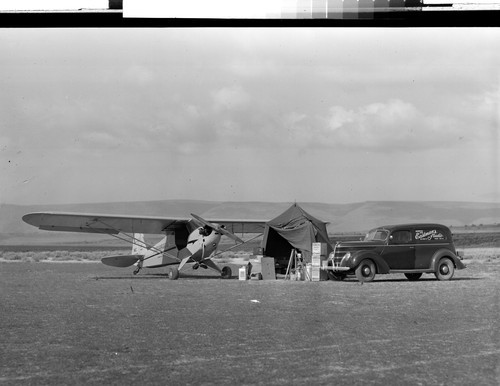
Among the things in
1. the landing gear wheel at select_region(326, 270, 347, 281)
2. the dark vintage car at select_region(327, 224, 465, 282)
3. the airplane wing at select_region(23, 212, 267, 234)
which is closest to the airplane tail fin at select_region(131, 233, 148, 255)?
the airplane wing at select_region(23, 212, 267, 234)

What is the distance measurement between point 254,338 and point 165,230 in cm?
1481

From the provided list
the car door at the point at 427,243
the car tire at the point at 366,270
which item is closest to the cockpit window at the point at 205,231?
the car tire at the point at 366,270

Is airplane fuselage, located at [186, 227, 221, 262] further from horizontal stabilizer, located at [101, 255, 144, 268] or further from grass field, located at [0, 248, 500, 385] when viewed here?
grass field, located at [0, 248, 500, 385]

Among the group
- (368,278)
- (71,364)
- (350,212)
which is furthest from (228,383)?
(350,212)

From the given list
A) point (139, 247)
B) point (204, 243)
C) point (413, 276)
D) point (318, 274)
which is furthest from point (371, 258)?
point (139, 247)

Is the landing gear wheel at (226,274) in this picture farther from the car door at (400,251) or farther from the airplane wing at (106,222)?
the car door at (400,251)

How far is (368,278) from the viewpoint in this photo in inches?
669

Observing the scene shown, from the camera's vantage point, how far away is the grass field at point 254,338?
5809 mm

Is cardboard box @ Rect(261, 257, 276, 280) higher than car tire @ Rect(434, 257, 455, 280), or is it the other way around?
car tire @ Rect(434, 257, 455, 280)

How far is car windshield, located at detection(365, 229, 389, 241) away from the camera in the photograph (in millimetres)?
17594

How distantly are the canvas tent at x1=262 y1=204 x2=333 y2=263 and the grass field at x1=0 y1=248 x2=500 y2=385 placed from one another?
5.40 meters

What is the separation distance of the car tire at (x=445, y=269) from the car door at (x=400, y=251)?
692 millimetres

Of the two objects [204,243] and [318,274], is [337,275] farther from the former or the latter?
[204,243]

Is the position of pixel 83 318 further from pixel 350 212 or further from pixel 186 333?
pixel 350 212
